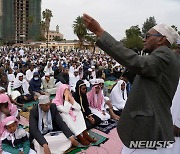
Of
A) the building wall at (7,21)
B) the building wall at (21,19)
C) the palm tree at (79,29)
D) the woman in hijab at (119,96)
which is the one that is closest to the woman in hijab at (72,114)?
the woman in hijab at (119,96)

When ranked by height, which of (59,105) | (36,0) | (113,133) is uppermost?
(36,0)

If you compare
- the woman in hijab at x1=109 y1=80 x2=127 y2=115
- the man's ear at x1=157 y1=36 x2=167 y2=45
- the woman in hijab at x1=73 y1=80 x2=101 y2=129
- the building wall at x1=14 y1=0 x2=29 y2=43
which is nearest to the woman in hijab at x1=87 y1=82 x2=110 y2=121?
the woman in hijab at x1=73 y1=80 x2=101 y2=129

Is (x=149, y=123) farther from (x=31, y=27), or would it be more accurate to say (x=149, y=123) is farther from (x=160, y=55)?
(x=31, y=27)

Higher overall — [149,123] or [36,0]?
[36,0]

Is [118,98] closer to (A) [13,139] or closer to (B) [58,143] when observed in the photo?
(B) [58,143]

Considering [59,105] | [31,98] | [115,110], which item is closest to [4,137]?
[59,105]

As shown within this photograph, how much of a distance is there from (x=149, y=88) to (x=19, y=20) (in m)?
69.1

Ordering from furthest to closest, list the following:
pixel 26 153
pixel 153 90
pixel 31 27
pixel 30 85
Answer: pixel 31 27
pixel 30 85
pixel 26 153
pixel 153 90

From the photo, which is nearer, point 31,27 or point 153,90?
point 153,90

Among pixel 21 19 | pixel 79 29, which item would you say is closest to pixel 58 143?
pixel 79 29

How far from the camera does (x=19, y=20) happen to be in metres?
66.1

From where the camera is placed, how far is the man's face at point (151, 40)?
1224mm

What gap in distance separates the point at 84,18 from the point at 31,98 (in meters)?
5.63

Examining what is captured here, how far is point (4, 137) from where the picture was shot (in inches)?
132
